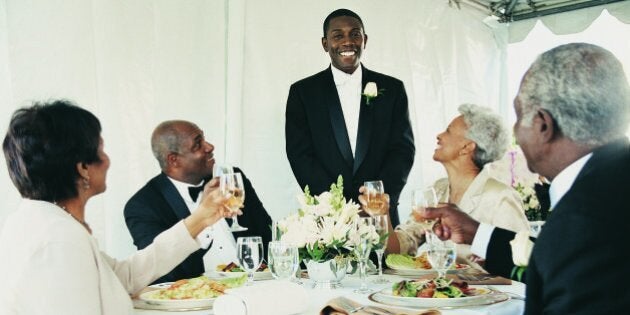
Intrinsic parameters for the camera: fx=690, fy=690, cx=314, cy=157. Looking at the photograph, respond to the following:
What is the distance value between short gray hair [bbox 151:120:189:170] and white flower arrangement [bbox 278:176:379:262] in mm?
1522

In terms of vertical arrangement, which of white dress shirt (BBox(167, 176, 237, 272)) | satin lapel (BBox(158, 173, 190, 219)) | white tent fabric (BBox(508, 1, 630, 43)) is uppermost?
white tent fabric (BBox(508, 1, 630, 43))

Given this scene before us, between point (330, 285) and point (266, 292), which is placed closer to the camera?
point (266, 292)

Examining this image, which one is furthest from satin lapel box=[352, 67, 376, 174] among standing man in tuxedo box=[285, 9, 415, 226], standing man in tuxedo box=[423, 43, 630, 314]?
standing man in tuxedo box=[423, 43, 630, 314]

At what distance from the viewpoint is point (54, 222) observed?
79.4 inches

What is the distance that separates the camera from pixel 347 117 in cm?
483

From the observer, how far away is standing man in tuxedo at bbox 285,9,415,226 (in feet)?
14.9

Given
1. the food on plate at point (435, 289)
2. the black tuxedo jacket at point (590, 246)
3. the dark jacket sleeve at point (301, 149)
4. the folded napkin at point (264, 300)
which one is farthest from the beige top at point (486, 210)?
the black tuxedo jacket at point (590, 246)

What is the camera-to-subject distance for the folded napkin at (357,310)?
215 cm

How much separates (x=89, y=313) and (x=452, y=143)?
269cm

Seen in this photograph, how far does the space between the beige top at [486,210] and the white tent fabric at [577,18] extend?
324 centimetres

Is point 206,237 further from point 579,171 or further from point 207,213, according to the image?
point 579,171

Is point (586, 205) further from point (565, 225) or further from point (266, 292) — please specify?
point (266, 292)

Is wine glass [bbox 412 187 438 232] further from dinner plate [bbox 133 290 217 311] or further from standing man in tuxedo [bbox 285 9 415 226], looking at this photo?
standing man in tuxedo [bbox 285 9 415 226]

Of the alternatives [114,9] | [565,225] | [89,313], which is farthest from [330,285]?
[114,9]
